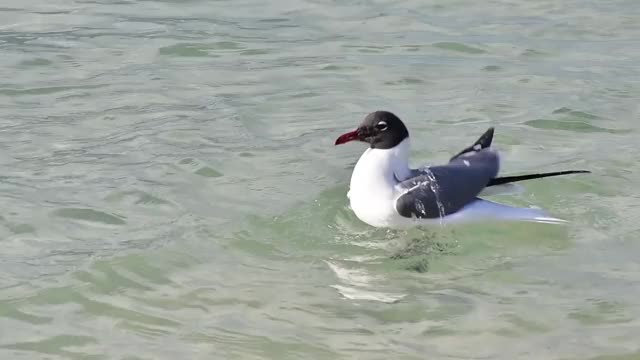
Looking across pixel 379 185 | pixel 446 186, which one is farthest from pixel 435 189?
pixel 379 185

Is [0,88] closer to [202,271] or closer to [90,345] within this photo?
[202,271]

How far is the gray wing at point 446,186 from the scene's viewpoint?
8.14 meters

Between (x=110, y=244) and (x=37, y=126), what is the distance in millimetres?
2838

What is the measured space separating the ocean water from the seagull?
0.55 ft

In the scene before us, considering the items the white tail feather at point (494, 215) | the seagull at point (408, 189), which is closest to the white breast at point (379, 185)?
the seagull at point (408, 189)

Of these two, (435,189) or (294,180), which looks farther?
(294,180)

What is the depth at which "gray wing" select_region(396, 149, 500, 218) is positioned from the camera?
814 cm

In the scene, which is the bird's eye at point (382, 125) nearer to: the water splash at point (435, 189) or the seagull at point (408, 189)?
the seagull at point (408, 189)

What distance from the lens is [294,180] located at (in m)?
9.50

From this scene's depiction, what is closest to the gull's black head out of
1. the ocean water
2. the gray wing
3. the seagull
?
the seagull

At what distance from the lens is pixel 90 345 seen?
6.64 m

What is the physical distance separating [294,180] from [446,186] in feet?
5.03

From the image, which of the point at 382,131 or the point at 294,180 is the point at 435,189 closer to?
the point at 382,131

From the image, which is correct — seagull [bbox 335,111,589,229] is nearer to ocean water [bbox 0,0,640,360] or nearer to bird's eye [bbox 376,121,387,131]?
bird's eye [bbox 376,121,387,131]
